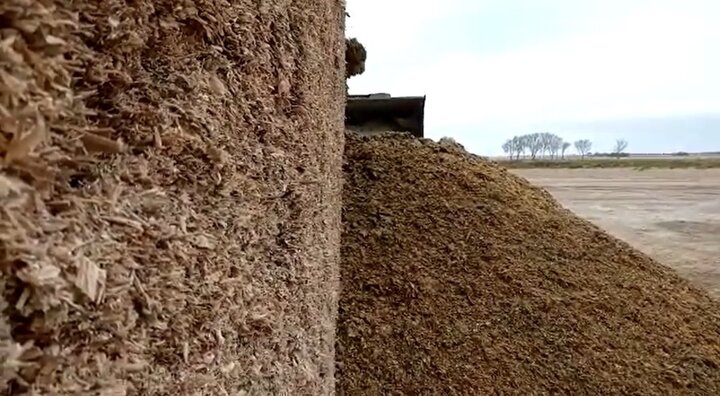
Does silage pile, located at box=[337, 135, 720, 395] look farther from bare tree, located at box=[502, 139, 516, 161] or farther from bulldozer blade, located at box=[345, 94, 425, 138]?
bare tree, located at box=[502, 139, 516, 161]

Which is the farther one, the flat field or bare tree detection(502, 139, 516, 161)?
bare tree detection(502, 139, 516, 161)

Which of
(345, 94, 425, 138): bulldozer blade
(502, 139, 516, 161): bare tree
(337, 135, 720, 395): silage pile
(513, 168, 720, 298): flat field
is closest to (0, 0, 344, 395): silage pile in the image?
(337, 135, 720, 395): silage pile

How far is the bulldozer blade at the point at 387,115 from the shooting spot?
3.42 m

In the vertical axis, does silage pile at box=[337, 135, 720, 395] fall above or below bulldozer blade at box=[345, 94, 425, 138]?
below

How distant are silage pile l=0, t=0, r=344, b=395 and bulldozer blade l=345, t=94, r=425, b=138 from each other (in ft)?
8.46

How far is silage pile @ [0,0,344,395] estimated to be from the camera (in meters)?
0.31

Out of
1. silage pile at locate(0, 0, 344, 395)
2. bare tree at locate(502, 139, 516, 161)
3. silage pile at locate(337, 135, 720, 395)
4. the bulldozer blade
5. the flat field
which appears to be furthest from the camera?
bare tree at locate(502, 139, 516, 161)

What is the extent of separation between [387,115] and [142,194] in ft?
10.2

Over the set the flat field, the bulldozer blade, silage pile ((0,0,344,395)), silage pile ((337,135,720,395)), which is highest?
the bulldozer blade

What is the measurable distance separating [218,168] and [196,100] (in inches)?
3.1

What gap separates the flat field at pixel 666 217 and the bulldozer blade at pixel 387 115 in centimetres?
190

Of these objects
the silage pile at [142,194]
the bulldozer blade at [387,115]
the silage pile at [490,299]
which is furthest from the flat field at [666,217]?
the silage pile at [142,194]

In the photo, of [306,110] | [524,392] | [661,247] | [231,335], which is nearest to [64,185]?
[231,335]

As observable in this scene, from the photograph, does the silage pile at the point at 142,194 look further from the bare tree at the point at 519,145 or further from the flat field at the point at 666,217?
the bare tree at the point at 519,145
